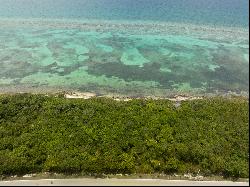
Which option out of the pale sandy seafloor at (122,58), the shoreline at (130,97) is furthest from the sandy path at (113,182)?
the pale sandy seafloor at (122,58)

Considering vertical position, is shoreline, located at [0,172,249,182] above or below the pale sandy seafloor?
below

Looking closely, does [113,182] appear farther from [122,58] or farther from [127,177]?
[122,58]

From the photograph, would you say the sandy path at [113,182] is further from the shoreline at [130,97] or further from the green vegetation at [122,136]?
the shoreline at [130,97]

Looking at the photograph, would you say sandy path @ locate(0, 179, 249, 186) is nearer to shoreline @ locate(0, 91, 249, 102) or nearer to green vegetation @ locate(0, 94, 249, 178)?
green vegetation @ locate(0, 94, 249, 178)

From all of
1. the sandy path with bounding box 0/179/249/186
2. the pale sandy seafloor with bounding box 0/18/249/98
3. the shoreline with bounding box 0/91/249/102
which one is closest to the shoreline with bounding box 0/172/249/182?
the sandy path with bounding box 0/179/249/186

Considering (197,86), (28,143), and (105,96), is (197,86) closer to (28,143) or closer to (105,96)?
(105,96)

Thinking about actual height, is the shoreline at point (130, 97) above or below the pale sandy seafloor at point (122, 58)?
below
